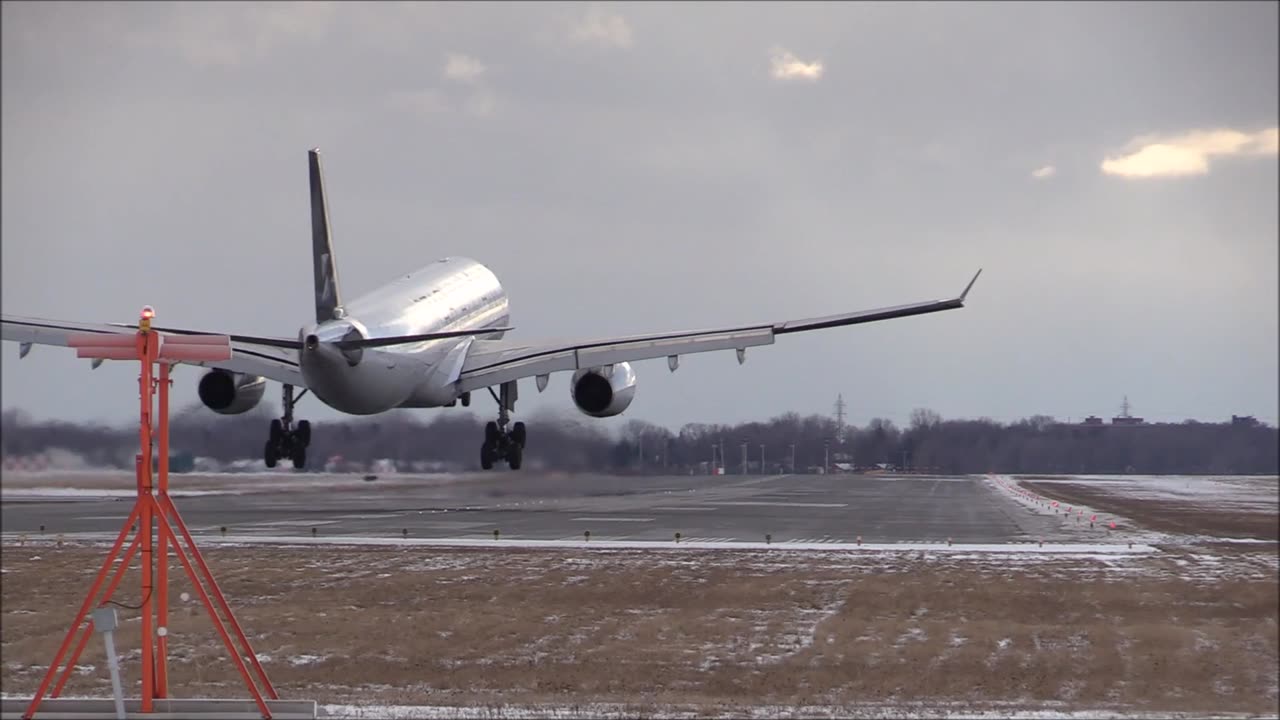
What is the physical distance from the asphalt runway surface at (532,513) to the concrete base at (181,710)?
1549 cm

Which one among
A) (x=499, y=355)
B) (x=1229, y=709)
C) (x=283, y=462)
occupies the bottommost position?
(x=1229, y=709)

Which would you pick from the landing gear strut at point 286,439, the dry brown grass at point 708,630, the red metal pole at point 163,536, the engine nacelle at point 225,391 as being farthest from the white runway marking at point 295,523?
the red metal pole at point 163,536

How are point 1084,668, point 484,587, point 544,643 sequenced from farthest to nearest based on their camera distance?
point 484,587, point 544,643, point 1084,668

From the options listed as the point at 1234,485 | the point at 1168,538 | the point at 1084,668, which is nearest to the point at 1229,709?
the point at 1084,668

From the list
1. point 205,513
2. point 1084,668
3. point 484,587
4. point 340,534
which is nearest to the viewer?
point 1084,668

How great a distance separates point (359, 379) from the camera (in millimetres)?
41156

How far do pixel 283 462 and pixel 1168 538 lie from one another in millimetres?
30549

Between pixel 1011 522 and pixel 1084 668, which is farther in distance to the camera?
Result: pixel 1011 522

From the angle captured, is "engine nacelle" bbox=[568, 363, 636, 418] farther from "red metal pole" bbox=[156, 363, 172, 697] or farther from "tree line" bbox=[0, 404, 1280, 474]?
"red metal pole" bbox=[156, 363, 172, 697]

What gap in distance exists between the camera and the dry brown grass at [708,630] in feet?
84.8

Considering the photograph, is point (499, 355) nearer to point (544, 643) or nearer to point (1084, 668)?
point (544, 643)

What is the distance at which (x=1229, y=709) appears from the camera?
960 inches

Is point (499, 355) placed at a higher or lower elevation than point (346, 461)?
higher

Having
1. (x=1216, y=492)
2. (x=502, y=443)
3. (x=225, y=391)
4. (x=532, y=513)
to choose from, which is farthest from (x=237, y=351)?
(x=1216, y=492)
